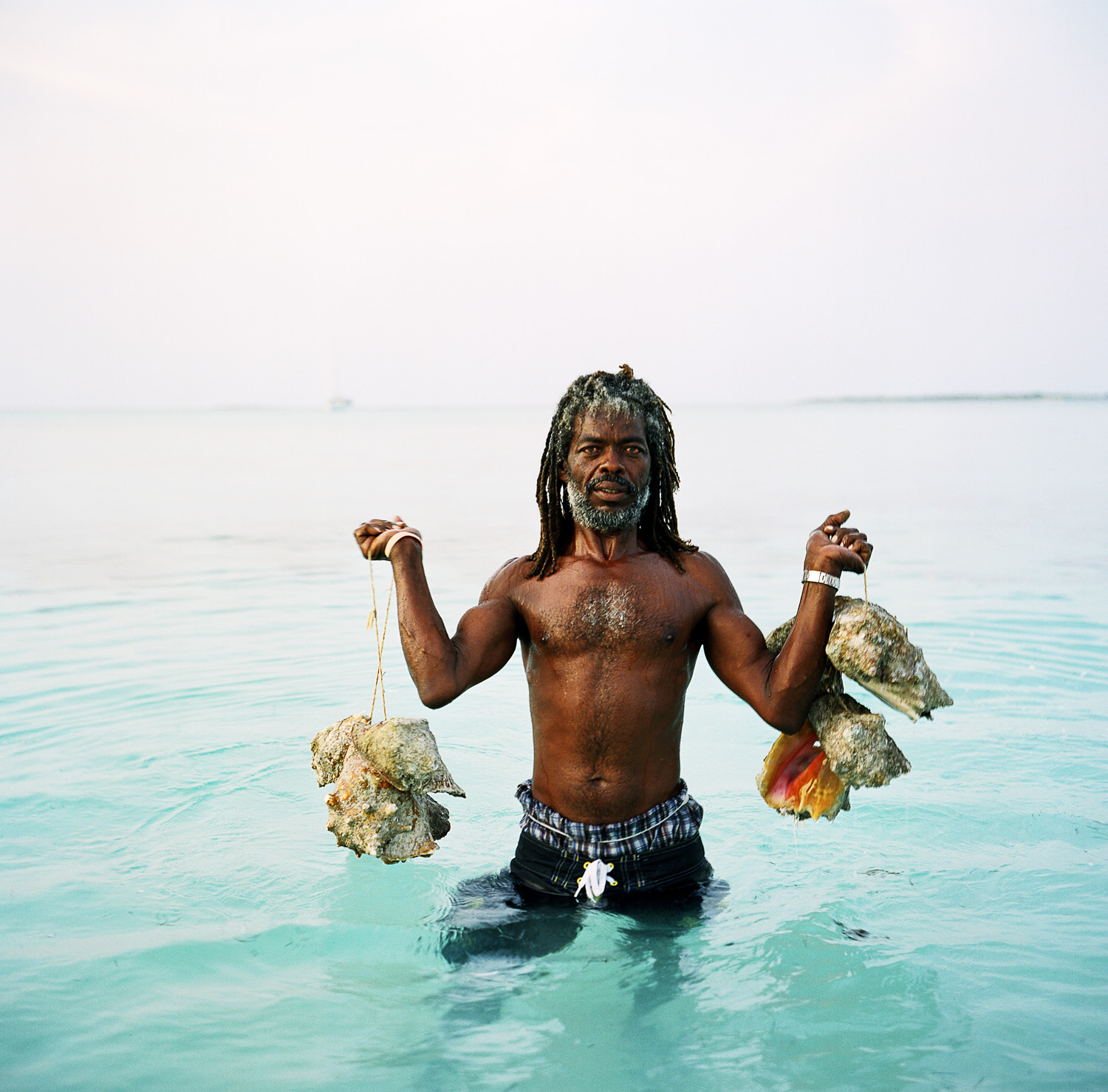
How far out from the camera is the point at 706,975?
151 inches

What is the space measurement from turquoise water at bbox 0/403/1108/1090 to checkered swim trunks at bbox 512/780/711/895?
120mm

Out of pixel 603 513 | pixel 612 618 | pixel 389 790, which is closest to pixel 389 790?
pixel 389 790

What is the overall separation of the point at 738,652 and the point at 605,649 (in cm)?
44

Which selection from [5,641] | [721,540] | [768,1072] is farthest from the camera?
[721,540]

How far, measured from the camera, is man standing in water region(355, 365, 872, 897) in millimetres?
3611

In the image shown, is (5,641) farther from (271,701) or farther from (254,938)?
(254,938)

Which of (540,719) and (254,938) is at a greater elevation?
(540,719)

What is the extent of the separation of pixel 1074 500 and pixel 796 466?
1063cm

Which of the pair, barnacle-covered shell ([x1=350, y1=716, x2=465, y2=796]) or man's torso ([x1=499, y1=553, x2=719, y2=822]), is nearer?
barnacle-covered shell ([x1=350, y1=716, x2=465, y2=796])

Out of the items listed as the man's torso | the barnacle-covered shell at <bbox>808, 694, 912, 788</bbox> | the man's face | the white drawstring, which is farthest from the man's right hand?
the barnacle-covered shell at <bbox>808, 694, 912, 788</bbox>

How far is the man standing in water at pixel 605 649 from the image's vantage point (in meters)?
3.61

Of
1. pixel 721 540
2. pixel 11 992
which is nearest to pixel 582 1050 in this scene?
pixel 11 992

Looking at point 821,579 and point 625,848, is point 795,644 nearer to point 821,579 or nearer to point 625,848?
point 821,579

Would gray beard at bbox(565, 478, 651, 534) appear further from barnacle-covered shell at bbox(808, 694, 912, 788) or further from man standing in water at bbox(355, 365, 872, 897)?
barnacle-covered shell at bbox(808, 694, 912, 788)
